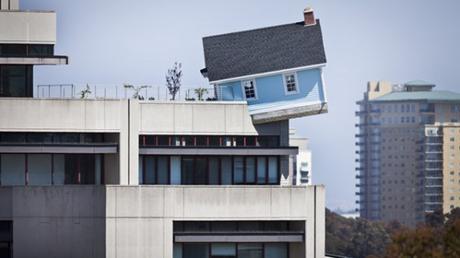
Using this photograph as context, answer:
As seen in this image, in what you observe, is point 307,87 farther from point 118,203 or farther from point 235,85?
point 118,203

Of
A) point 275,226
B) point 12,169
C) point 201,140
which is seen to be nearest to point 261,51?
point 201,140

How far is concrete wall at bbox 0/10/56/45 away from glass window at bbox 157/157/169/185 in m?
8.55

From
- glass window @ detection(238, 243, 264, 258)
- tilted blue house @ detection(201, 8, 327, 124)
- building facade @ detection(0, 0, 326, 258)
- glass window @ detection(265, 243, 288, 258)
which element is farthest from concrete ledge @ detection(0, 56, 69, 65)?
glass window @ detection(265, 243, 288, 258)

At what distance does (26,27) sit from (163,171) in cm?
1052

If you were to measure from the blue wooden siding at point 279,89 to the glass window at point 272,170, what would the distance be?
3.18 metres

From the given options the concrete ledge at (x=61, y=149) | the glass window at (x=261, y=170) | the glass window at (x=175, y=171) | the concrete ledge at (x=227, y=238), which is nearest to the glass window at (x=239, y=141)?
the glass window at (x=261, y=170)

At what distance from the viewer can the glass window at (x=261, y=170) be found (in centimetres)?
9538

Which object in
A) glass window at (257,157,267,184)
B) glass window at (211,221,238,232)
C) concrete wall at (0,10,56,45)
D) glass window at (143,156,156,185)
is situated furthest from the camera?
glass window at (257,157,267,184)

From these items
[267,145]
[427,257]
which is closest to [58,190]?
[267,145]

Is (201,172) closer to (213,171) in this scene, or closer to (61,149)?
(213,171)

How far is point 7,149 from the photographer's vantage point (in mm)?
92250

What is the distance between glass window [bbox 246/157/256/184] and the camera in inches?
3750

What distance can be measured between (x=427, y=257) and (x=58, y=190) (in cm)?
5578

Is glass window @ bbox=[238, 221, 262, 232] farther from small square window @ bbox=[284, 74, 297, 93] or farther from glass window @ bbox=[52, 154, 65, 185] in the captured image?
glass window @ bbox=[52, 154, 65, 185]
